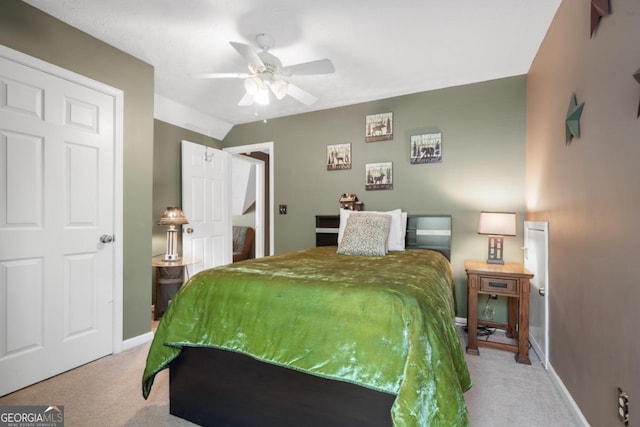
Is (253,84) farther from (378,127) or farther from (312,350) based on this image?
(312,350)

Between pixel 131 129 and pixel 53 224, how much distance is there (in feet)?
3.25

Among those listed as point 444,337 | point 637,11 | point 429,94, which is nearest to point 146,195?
point 444,337

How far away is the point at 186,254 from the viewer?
12.5 ft

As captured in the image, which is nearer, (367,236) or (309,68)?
(309,68)

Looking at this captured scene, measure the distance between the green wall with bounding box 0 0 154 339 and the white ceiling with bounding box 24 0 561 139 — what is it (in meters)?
0.11

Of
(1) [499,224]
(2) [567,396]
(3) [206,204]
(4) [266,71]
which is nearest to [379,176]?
(1) [499,224]

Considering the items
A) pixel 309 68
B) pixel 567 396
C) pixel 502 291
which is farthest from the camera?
pixel 502 291

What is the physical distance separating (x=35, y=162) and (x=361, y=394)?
8.32ft

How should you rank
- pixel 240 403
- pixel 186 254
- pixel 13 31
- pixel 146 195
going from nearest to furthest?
1. pixel 240 403
2. pixel 13 31
3. pixel 146 195
4. pixel 186 254

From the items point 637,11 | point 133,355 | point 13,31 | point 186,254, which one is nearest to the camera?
point 637,11

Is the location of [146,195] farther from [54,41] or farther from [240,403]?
[240,403]

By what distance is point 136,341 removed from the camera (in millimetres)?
2668

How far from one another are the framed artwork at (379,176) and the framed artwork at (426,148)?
292mm

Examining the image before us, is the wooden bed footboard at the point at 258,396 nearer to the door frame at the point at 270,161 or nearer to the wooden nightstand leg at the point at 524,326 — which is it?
the wooden nightstand leg at the point at 524,326
